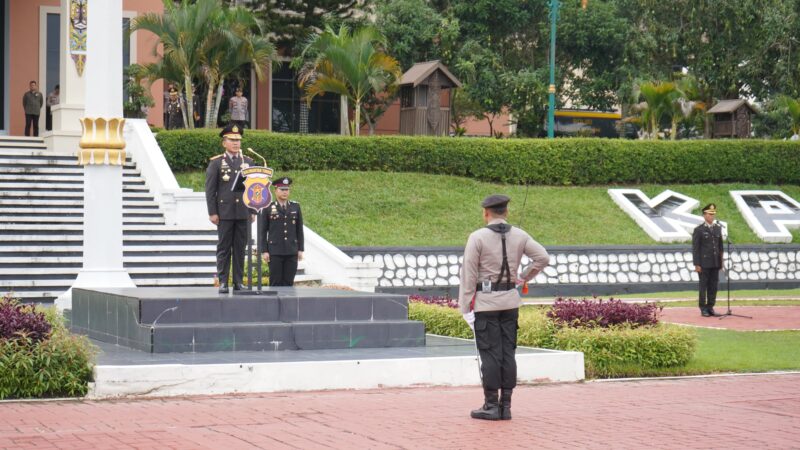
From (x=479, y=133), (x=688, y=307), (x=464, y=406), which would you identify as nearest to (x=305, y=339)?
(x=464, y=406)

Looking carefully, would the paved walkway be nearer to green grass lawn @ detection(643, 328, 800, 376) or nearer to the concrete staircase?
green grass lawn @ detection(643, 328, 800, 376)

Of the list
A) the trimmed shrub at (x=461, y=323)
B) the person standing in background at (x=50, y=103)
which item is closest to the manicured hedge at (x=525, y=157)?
the person standing in background at (x=50, y=103)

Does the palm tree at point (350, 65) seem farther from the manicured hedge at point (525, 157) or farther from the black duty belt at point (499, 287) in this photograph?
the black duty belt at point (499, 287)

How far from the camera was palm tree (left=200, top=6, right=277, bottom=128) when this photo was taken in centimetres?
2923

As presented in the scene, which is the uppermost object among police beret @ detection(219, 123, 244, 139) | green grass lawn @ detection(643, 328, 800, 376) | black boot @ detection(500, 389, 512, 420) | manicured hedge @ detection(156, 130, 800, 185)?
manicured hedge @ detection(156, 130, 800, 185)

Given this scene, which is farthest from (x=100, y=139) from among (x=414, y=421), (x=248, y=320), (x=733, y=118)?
(x=733, y=118)

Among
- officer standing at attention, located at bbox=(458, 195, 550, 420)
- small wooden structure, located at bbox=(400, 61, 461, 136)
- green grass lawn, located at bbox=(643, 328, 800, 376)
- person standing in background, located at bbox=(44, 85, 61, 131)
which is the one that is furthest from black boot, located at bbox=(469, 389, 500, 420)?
small wooden structure, located at bbox=(400, 61, 461, 136)

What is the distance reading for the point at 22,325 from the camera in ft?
36.3

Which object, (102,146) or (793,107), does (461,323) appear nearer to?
(102,146)

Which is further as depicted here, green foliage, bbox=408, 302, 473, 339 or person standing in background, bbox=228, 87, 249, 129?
person standing in background, bbox=228, 87, 249, 129

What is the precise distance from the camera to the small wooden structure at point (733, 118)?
36150 millimetres

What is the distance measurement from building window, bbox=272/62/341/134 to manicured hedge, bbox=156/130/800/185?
28.4 ft

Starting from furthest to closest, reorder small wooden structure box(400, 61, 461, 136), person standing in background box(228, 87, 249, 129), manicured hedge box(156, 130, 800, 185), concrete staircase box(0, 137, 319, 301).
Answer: small wooden structure box(400, 61, 461, 136) → person standing in background box(228, 87, 249, 129) → manicured hedge box(156, 130, 800, 185) → concrete staircase box(0, 137, 319, 301)

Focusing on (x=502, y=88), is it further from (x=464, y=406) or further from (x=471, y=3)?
(x=464, y=406)
